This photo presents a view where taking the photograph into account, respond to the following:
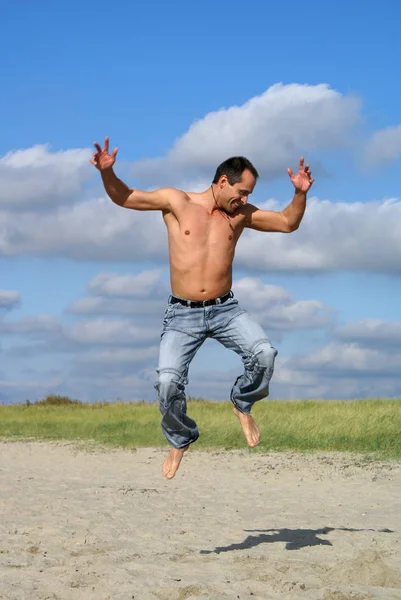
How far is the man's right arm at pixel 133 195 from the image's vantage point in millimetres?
7457

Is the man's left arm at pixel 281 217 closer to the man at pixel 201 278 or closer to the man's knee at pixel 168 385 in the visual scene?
the man at pixel 201 278

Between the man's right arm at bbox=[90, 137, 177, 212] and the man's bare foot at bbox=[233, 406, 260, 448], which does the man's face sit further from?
the man's bare foot at bbox=[233, 406, 260, 448]

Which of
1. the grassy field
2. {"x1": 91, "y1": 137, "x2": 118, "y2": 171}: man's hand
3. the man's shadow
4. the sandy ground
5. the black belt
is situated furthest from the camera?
the grassy field

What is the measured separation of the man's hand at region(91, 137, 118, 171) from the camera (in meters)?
7.33

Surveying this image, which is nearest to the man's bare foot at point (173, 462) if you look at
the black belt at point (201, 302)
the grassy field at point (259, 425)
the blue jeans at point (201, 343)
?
the blue jeans at point (201, 343)

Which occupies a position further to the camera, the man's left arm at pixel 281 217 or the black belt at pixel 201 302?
the man's left arm at pixel 281 217

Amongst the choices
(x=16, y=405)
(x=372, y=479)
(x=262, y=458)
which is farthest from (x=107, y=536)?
(x=16, y=405)

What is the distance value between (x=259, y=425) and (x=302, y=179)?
1637cm

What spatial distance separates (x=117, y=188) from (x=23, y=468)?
13.3 metres

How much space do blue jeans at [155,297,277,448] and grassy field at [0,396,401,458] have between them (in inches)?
492

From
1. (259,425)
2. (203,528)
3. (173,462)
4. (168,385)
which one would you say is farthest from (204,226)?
(259,425)

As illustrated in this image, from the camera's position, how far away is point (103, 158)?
7.33 metres

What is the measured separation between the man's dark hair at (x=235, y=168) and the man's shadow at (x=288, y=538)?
4898 millimetres

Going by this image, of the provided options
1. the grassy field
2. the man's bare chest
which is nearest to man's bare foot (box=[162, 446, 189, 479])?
the man's bare chest
